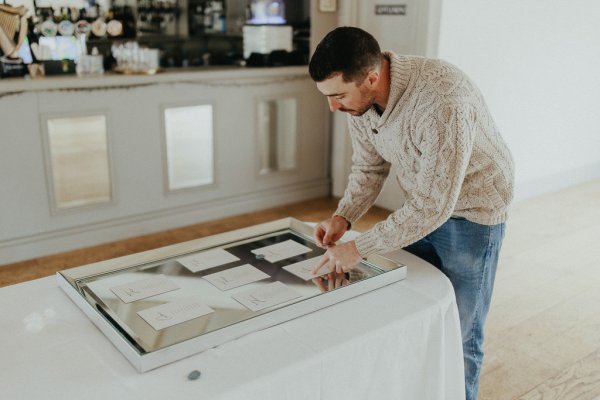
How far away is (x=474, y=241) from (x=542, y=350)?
1.16 metres

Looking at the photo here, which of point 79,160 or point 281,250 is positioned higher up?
point 281,250

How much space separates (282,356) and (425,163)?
605mm

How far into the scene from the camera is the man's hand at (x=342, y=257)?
62.9 inches

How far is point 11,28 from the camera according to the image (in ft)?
11.5

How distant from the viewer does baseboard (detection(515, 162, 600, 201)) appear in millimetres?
4801

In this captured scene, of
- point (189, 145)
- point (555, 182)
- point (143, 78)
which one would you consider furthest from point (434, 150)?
point (555, 182)

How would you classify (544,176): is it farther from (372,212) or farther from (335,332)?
(335,332)

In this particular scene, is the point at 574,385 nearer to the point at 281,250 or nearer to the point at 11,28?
the point at 281,250

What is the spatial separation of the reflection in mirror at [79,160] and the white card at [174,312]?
2397mm

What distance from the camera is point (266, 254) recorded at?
1767 mm

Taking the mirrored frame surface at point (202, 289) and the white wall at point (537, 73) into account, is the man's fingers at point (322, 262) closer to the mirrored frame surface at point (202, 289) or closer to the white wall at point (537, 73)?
the mirrored frame surface at point (202, 289)

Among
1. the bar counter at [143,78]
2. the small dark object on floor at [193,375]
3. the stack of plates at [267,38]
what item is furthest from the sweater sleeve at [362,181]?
the stack of plates at [267,38]

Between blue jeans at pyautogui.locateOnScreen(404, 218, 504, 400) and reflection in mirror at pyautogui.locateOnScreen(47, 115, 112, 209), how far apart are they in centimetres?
243

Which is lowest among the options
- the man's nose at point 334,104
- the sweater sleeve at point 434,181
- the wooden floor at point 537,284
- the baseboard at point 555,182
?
the wooden floor at point 537,284
